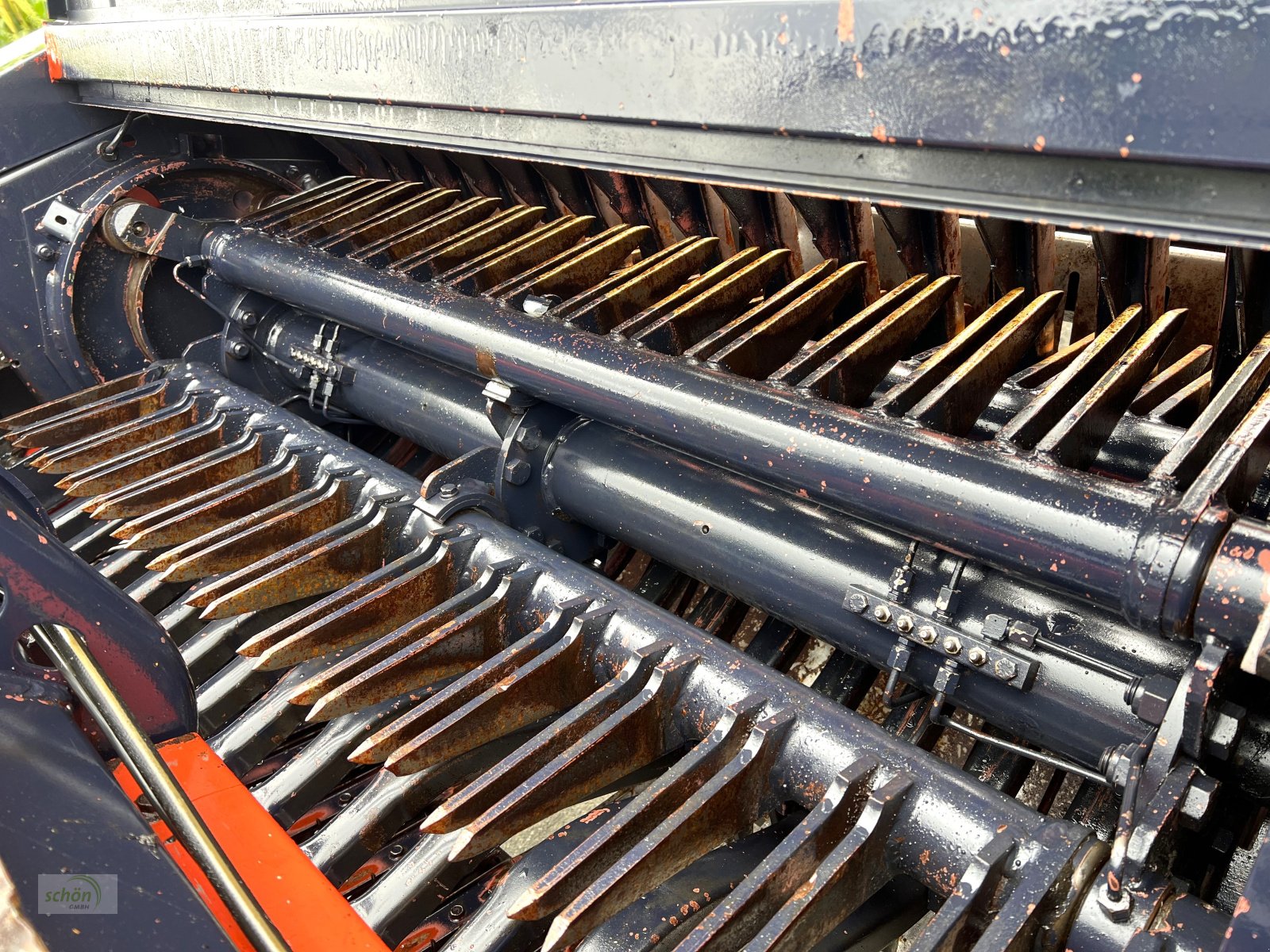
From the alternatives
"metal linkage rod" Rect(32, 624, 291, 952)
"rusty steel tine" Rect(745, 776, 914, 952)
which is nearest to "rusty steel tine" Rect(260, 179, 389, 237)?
"metal linkage rod" Rect(32, 624, 291, 952)

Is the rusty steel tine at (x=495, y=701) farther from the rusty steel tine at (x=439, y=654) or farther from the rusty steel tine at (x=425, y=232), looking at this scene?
the rusty steel tine at (x=425, y=232)

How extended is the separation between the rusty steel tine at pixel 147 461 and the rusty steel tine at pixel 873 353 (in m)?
1.62

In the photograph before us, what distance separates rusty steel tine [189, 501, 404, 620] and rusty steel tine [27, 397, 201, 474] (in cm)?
85

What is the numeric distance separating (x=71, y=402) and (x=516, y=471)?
1.60 meters

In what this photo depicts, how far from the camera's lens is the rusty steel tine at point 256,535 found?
6.79ft

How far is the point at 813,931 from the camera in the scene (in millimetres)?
1192

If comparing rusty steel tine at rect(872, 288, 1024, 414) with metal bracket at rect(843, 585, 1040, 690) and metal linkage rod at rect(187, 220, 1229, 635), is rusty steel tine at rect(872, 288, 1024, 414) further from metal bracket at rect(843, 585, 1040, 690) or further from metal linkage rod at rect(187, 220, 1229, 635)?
metal bracket at rect(843, 585, 1040, 690)

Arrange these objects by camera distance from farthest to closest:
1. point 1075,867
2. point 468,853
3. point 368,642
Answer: point 368,642
point 468,853
point 1075,867

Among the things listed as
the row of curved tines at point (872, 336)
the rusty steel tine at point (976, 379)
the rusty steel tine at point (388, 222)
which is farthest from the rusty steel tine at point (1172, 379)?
the rusty steel tine at point (388, 222)

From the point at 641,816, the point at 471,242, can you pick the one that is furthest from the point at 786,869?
the point at 471,242

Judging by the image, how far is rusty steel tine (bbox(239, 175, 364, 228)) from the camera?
295 centimetres

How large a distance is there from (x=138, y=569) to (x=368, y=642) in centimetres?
107

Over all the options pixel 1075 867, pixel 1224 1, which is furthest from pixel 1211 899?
pixel 1224 1

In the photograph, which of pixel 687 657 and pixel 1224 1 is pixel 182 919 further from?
pixel 1224 1
